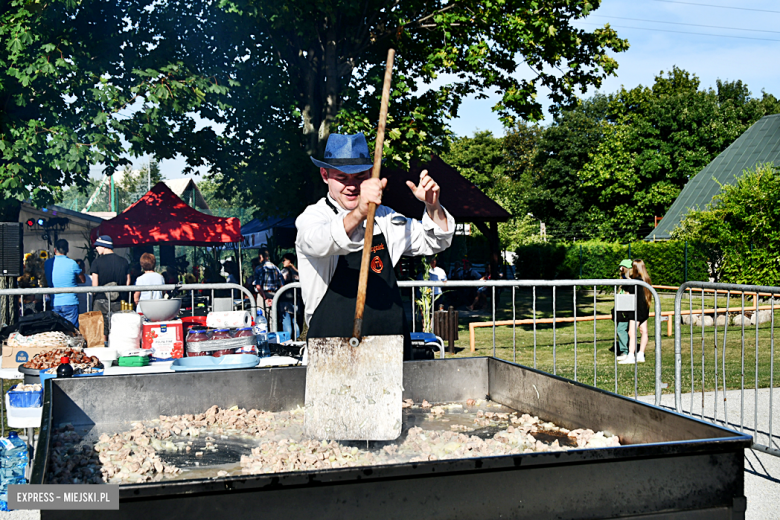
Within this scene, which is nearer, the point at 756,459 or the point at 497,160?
the point at 756,459

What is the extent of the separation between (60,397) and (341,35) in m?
11.4

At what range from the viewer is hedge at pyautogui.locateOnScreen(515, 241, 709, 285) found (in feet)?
83.9

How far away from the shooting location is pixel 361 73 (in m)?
13.8

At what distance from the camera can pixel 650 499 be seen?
1.74 m

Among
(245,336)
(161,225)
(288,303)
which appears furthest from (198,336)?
(161,225)

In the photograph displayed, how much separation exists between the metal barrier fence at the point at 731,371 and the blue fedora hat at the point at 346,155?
9.52 feet

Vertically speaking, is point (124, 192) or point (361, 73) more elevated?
point (124, 192)

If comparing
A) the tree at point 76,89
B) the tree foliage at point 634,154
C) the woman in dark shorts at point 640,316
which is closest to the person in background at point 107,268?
the tree at point 76,89

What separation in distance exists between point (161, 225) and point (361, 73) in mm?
5235

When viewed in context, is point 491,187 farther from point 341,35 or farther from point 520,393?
point 520,393

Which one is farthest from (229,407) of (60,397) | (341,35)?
(341,35)

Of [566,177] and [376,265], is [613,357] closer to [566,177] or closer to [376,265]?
[376,265]

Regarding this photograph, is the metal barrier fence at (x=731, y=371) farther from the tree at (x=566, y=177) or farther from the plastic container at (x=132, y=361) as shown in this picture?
the tree at (x=566, y=177)

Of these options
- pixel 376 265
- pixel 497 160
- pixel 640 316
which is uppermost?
pixel 497 160
